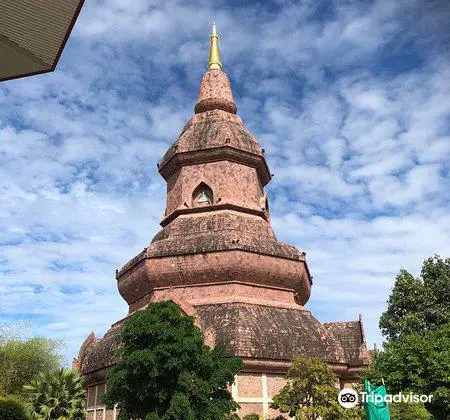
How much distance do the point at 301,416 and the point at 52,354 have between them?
87.9 ft

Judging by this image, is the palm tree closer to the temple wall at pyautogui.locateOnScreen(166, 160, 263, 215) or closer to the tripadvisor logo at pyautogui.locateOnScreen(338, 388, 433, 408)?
the temple wall at pyautogui.locateOnScreen(166, 160, 263, 215)

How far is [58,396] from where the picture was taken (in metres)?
20.1

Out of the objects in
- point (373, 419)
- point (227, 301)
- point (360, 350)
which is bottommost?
point (373, 419)

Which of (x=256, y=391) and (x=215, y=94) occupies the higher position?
→ (x=215, y=94)

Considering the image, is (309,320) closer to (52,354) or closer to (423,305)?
(423,305)

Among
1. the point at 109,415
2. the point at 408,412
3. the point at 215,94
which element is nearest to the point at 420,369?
the point at 408,412

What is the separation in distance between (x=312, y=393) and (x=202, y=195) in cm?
1265

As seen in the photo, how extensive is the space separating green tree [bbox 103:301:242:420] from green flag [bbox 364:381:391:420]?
3864 mm

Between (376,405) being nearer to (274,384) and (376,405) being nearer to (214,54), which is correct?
(274,384)

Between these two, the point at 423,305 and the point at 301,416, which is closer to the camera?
the point at 301,416

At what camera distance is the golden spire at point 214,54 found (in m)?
31.0

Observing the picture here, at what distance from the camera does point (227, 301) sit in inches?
800

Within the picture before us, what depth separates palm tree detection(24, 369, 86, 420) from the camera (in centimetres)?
1950

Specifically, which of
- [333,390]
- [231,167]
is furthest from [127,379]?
[231,167]
